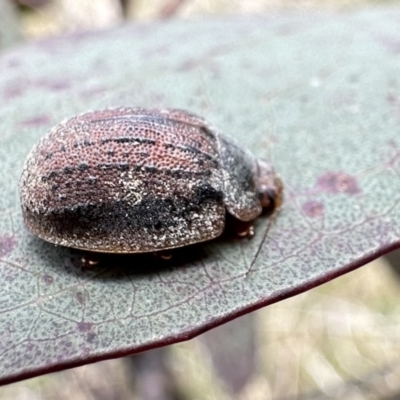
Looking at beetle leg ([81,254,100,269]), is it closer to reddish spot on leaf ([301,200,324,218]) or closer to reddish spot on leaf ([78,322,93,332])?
reddish spot on leaf ([78,322,93,332])

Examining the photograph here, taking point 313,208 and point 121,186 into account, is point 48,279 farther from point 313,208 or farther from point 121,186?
point 313,208

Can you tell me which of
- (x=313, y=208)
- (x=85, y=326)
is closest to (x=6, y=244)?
(x=85, y=326)

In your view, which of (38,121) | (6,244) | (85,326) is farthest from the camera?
(38,121)

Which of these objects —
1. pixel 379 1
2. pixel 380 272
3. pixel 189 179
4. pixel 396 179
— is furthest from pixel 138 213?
pixel 379 1

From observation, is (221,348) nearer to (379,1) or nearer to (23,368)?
(23,368)

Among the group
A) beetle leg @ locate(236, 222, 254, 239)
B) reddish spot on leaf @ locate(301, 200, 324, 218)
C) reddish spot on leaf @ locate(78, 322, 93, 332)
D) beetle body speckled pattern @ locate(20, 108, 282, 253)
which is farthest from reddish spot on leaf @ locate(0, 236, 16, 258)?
reddish spot on leaf @ locate(301, 200, 324, 218)

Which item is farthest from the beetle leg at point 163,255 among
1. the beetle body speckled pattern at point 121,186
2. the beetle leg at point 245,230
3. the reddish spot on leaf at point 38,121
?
the reddish spot on leaf at point 38,121
